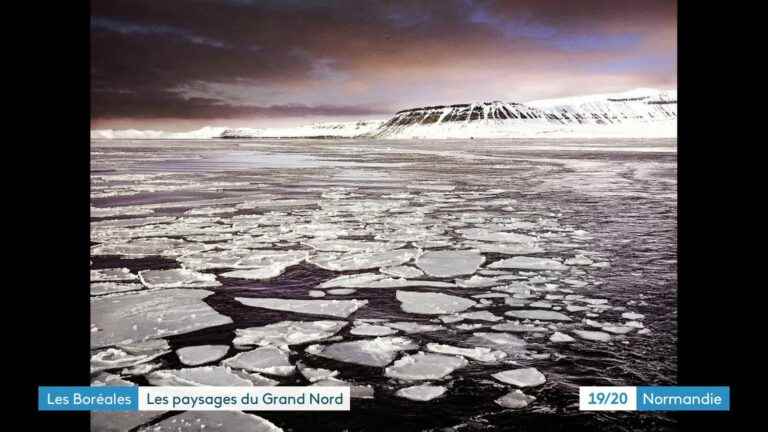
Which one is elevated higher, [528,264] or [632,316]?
[528,264]

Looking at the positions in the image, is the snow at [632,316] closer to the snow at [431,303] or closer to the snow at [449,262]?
the snow at [431,303]

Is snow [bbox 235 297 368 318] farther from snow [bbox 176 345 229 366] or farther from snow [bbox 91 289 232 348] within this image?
snow [bbox 176 345 229 366]

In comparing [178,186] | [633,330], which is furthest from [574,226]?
[178,186]

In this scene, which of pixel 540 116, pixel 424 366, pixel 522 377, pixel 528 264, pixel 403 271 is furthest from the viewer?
pixel 540 116

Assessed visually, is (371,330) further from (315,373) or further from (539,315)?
(539,315)

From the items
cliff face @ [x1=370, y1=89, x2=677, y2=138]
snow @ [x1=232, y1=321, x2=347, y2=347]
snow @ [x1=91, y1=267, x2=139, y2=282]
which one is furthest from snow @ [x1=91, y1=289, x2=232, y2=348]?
cliff face @ [x1=370, y1=89, x2=677, y2=138]

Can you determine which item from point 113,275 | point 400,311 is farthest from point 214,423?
point 113,275
